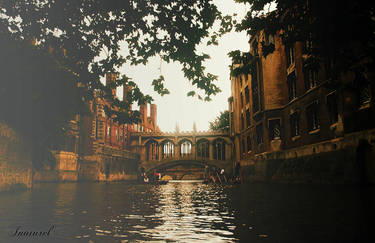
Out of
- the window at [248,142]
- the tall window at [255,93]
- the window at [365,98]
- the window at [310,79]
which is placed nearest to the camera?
the window at [365,98]

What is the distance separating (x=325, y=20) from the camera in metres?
4.11

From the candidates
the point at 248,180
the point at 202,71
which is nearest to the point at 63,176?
the point at 248,180

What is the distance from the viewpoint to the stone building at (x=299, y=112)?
12.4 metres

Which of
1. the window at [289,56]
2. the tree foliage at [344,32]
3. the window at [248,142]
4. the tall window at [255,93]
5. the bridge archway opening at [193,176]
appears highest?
the window at [289,56]

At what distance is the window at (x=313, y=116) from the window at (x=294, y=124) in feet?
5.38

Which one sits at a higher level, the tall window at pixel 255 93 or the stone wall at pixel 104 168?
the tall window at pixel 255 93

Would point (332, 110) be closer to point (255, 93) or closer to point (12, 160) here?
point (255, 93)

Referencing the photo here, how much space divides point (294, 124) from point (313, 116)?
107 inches

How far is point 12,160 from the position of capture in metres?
13.0

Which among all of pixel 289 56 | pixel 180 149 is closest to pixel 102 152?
pixel 180 149

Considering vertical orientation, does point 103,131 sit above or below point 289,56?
below

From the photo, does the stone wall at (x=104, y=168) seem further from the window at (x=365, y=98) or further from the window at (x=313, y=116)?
the window at (x=365, y=98)

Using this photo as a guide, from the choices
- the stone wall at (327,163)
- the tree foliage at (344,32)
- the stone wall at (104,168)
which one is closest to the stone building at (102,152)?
the stone wall at (104,168)

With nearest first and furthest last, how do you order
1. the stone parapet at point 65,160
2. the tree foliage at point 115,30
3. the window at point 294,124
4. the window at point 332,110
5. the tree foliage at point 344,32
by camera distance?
the tree foliage at point 344,32
the tree foliage at point 115,30
the window at point 332,110
the window at point 294,124
the stone parapet at point 65,160
